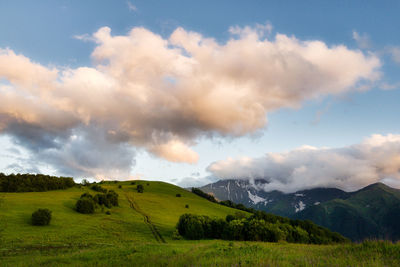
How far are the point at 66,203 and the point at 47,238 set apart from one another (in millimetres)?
33594

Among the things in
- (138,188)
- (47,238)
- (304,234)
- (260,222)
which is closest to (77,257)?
(47,238)

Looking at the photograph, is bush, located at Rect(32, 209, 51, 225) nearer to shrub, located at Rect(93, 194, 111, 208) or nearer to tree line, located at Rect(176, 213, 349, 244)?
shrub, located at Rect(93, 194, 111, 208)

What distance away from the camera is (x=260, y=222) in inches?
2259

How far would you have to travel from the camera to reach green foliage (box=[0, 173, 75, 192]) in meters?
95.9

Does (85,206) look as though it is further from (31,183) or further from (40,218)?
(31,183)

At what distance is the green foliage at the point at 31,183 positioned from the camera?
95.9 m

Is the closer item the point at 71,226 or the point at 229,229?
the point at 71,226

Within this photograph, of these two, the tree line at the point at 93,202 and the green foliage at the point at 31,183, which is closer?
the tree line at the point at 93,202

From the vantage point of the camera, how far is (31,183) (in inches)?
4003

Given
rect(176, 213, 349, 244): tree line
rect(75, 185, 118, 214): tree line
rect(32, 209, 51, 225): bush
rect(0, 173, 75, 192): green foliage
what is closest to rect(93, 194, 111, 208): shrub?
rect(75, 185, 118, 214): tree line

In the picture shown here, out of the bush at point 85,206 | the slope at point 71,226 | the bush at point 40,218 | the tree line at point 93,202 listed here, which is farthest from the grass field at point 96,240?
the tree line at point 93,202

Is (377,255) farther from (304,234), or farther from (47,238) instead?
(304,234)

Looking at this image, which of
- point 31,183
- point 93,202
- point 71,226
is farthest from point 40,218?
point 31,183

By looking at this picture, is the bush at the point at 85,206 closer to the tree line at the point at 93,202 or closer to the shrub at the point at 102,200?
the tree line at the point at 93,202
